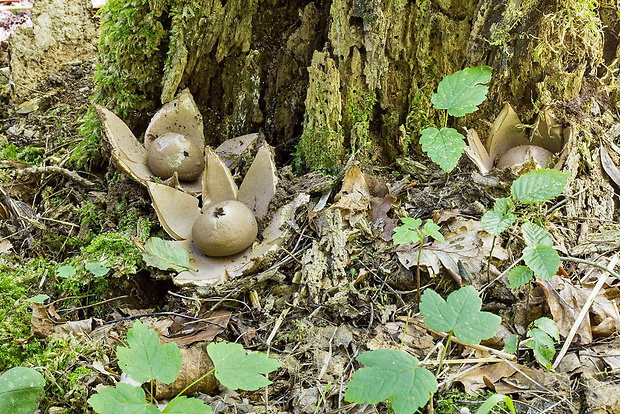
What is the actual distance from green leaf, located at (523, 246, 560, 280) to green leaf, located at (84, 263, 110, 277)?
1.53 m

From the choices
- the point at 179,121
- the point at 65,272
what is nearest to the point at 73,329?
the point at 65,272

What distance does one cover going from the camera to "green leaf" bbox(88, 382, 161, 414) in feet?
4.25

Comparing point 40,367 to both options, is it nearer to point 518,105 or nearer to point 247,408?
point 247,408

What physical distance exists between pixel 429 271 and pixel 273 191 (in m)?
0.73

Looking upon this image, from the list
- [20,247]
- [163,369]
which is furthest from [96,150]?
[163,369]

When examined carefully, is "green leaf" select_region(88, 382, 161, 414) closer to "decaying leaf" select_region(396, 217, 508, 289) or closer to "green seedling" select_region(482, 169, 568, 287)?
"decaying leaf" select_region(396, 217, 508, 289)

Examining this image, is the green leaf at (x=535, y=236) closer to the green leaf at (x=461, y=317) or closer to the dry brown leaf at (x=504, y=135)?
the green leaf at (x=461, y=317)

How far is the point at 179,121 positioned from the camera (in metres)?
2.59

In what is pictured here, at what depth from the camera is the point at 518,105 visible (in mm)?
2404

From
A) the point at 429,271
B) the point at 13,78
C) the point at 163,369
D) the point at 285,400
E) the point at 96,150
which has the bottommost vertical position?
the point at 285,400

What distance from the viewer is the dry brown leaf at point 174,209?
221 cm

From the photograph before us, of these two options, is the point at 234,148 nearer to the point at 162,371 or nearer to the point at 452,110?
the point at 452,110

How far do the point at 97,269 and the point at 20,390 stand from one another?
2.07 feet

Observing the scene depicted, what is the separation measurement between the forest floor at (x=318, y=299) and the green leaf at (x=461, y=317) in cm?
13
